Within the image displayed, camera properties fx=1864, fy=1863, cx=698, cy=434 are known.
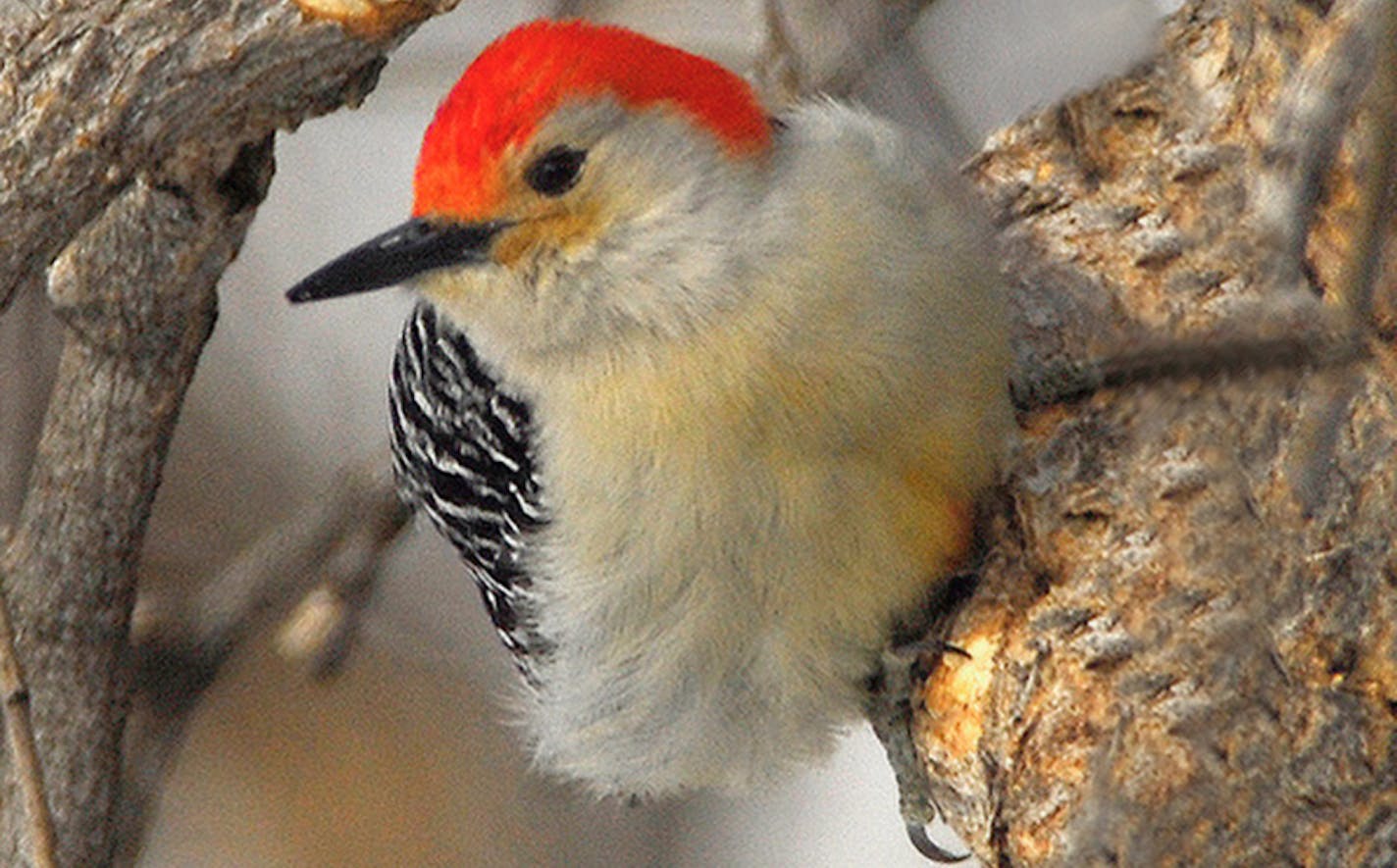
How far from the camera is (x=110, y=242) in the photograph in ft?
8.13

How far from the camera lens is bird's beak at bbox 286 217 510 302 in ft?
7.12

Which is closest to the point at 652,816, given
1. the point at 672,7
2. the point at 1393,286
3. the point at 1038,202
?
the point at 672,7

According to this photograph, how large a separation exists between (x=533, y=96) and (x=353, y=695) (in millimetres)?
2300

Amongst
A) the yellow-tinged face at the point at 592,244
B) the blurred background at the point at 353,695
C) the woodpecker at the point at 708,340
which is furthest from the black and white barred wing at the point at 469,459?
the blurred background at the point at 353,695

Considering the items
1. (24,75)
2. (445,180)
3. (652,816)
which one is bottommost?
(652,816)

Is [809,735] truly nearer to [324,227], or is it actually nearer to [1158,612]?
[1158,612]

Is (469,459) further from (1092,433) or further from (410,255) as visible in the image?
(1092,433)

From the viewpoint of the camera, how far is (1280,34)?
198 centimetres

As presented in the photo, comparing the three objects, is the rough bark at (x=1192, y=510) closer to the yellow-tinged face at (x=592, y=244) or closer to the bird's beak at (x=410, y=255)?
the yellow-tinged face at (x=592, y=244)

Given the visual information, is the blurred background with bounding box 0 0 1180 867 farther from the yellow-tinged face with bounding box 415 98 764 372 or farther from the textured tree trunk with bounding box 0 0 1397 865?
the yellow-tinged face with bounding box 415 98 764 372

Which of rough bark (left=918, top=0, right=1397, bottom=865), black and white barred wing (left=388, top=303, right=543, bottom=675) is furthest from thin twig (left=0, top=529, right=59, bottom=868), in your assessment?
rough bark (left=918, top=0, right=1397, bottom=865)

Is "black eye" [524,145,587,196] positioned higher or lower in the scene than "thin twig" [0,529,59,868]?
higher

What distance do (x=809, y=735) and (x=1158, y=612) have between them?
0.96 meters

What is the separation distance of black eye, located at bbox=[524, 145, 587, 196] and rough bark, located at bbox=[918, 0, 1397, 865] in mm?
576
